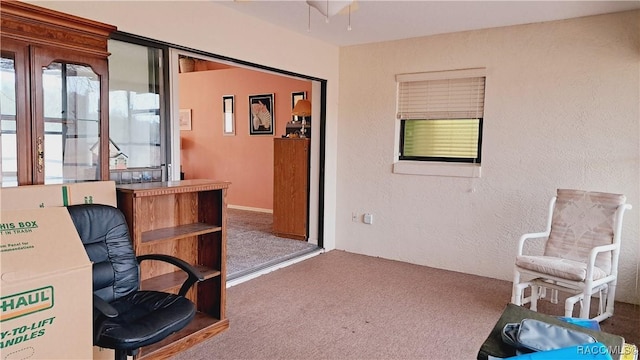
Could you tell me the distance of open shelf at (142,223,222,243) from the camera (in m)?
2.54

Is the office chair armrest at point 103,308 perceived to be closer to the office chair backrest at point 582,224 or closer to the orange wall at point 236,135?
the office chair backrest at point 582,224

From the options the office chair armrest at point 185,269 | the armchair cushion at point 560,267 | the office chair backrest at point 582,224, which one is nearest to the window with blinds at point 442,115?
the office chair backrest at point 582,224

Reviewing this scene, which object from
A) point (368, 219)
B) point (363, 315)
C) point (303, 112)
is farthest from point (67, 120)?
point (303, 112)

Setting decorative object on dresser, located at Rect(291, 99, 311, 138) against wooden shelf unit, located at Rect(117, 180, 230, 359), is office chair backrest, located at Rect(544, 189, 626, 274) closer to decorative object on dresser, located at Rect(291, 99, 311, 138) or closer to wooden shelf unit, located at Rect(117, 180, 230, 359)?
wooden shelf unit, located at Rect(117, 180, 230, 359)

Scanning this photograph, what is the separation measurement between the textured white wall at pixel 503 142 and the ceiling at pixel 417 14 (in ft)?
0.62

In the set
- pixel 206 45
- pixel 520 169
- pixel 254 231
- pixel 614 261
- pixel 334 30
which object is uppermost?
pixel 334 30

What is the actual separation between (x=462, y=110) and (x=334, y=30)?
4.89 ft

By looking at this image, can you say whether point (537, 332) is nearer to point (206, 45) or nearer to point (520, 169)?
point (520, 169)

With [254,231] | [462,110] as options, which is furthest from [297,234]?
[462,110]

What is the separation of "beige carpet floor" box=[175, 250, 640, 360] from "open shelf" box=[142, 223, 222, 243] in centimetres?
69

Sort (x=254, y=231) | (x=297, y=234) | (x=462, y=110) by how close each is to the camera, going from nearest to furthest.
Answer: (x=462, y=110) → (x=297, y=234) → (x=254, y=231)

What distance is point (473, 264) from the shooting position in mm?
4211

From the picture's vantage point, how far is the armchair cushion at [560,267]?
289 cm

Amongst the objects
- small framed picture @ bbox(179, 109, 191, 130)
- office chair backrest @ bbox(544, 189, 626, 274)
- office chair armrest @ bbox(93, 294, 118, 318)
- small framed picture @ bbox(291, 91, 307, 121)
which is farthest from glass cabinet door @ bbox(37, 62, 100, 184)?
small framed picture @ bbox(179, 109, 191, 130)
